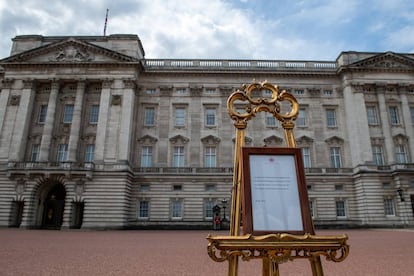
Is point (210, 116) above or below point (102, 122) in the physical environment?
above

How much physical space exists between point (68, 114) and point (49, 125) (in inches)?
112

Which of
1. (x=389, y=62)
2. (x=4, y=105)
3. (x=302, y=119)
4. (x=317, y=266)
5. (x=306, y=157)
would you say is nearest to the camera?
(x=317, y=266)

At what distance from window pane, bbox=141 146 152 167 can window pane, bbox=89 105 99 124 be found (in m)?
6.99

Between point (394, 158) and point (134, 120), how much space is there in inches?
1262

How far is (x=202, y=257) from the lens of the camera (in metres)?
11.2

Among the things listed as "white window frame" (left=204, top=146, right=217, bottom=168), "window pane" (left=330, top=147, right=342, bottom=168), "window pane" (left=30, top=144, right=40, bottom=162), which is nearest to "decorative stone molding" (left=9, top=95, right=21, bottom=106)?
"window pane" (left=30, top=144, right=40, bottom=162)

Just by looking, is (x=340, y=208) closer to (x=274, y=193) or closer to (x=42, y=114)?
(x=274, y=193)

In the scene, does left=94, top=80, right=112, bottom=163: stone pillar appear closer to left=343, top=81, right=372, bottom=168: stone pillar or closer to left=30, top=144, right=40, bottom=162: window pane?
left=30, top=144, right=40, bottom=162: window pane

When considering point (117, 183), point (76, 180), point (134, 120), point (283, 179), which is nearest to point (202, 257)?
point (283, 179)

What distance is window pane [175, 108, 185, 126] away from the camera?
38062mm

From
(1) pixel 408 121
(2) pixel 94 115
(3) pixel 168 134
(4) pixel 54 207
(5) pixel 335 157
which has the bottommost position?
(4) pixel 54 207

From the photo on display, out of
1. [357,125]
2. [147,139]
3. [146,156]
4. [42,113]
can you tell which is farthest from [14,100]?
[357,125]

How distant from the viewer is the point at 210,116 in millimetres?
38469

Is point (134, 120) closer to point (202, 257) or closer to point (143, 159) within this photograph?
point (143, 159)
